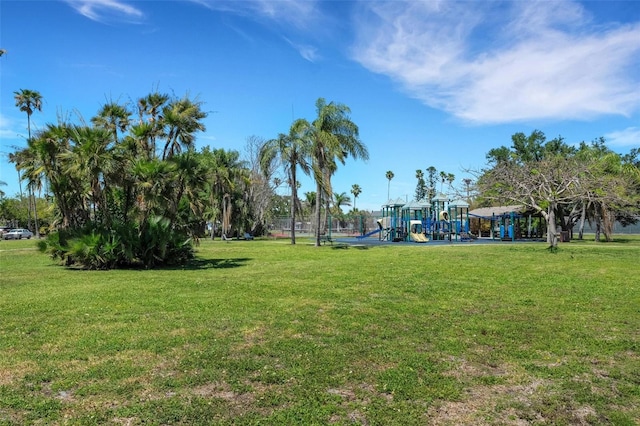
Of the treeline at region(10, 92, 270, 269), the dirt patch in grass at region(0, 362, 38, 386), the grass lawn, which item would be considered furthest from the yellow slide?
the dirt patch in grass at region(0, 362, 38, 386)

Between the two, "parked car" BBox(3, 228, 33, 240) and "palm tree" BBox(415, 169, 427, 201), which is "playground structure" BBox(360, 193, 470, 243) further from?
"palm tree" BBox(415, 169, 427, 201)

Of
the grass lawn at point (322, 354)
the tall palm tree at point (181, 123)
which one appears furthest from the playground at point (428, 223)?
the grass lawn at point (322, 354)

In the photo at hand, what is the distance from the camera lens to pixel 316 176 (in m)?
25.8

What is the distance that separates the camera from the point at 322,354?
5.46m

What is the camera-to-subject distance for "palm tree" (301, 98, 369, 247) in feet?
84.2

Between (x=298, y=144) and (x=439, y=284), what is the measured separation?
56.2 feet

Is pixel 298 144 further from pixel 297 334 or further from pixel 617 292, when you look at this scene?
pixel 297 334

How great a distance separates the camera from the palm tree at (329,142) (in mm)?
25656

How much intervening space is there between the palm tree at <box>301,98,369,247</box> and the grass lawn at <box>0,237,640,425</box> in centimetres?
1557

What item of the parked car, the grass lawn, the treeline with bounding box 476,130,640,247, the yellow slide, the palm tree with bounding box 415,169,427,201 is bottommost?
the grass lawn

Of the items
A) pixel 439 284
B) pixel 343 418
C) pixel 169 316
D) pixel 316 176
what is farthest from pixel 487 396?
pixel 316 176

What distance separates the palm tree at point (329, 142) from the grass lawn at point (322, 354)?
15.6 meters

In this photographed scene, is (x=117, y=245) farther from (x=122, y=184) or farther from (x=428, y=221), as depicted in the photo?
(x=428, y=221)

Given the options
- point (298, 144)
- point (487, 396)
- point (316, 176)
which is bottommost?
point (487, 396)
